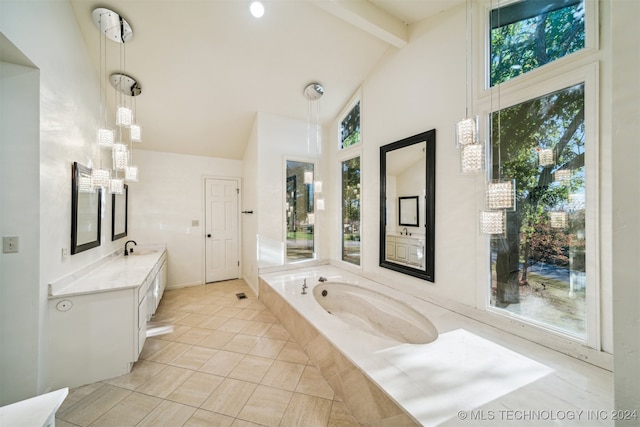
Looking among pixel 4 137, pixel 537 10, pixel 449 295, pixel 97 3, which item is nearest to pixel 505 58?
pixel 537 10

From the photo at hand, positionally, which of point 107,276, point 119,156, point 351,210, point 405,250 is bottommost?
point 107,276

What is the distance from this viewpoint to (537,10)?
5.77 ft

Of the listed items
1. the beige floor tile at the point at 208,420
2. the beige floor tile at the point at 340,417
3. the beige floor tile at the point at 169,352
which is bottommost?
the beige floor tile at the point at 169,352

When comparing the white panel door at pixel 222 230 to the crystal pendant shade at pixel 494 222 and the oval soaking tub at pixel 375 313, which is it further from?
the crystal pendant shade at pixel 494 222

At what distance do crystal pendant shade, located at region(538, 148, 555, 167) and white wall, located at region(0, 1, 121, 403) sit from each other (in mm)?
3596

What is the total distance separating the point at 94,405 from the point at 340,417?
1.85 metres

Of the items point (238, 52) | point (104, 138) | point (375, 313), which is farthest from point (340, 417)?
point (238, 52)

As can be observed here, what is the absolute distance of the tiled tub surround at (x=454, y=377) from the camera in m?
1.17

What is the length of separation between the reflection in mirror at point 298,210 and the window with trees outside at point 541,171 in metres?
2.63

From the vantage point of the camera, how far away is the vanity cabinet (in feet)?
8.40

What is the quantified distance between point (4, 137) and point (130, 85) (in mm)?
1680

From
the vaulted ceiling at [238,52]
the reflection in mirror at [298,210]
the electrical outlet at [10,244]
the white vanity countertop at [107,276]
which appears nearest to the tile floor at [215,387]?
the white vanity countertop at [107,276]

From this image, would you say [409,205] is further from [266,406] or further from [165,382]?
[165,382]

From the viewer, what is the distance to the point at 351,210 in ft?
12.1
